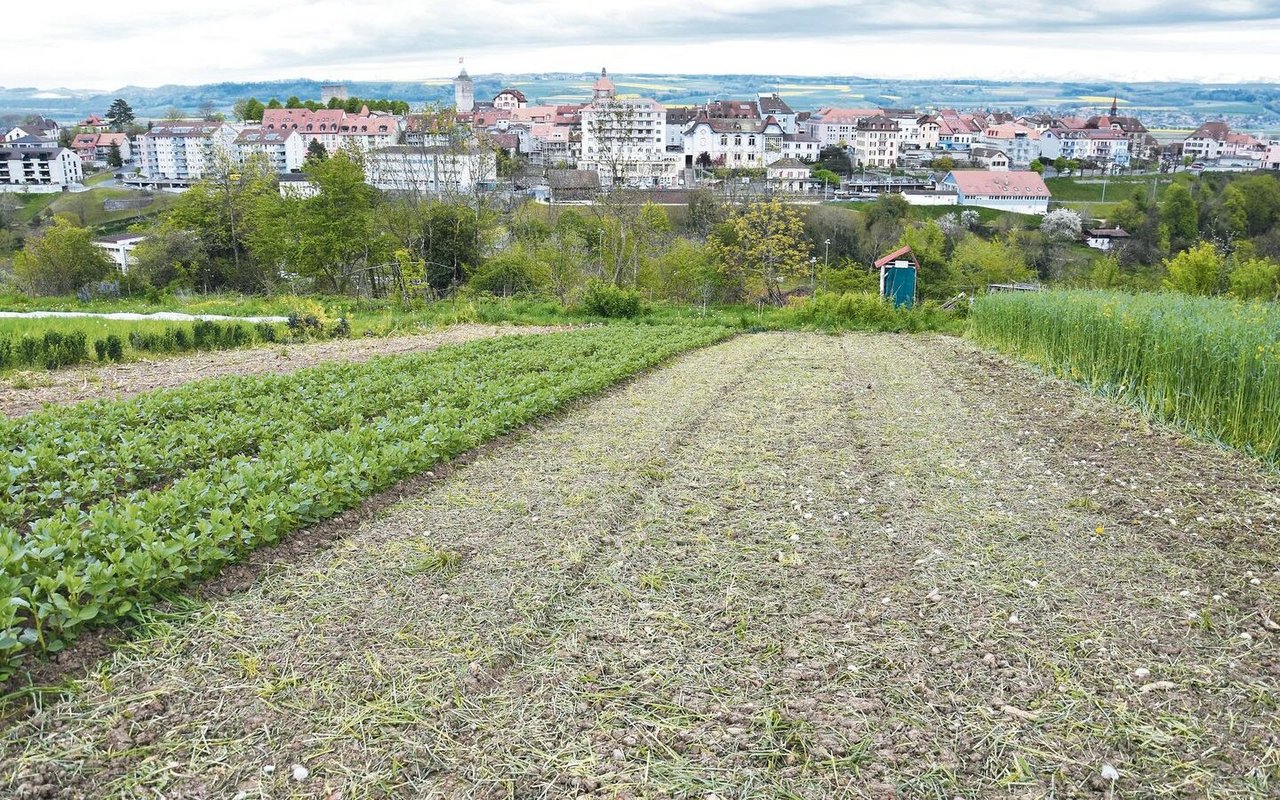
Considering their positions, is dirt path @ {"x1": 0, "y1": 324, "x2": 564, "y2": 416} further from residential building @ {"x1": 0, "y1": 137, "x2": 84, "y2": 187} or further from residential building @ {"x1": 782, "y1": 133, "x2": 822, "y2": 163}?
residential building @ {"x1": 782, "y1": 133, "x2": 822, "y2": 163}

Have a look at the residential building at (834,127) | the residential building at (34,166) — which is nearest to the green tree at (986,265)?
the residential building at (834,127)

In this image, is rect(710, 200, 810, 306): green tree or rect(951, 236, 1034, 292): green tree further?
rect(951, 236, 1034, 292): green tree

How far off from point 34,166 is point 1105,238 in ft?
355

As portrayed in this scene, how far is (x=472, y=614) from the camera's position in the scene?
15.8 feet

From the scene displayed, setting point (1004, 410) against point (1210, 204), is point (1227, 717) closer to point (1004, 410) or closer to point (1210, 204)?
point (1004, 410)

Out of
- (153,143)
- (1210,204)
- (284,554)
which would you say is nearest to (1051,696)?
(284,554)

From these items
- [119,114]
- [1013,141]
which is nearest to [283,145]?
[119,114]

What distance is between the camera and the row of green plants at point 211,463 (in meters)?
4.48

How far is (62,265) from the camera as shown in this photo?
36531 mm

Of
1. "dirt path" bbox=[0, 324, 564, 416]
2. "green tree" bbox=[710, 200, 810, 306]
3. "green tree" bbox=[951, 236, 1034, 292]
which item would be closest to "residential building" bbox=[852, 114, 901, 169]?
"green tree" bbox=[951, 236, 1034, 292]

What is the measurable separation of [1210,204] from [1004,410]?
254ft

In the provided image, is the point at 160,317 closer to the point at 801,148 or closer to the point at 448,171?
the point at 448,171

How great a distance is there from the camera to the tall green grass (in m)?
7.73

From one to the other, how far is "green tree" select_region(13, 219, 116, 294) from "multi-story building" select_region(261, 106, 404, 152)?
2587 inches
